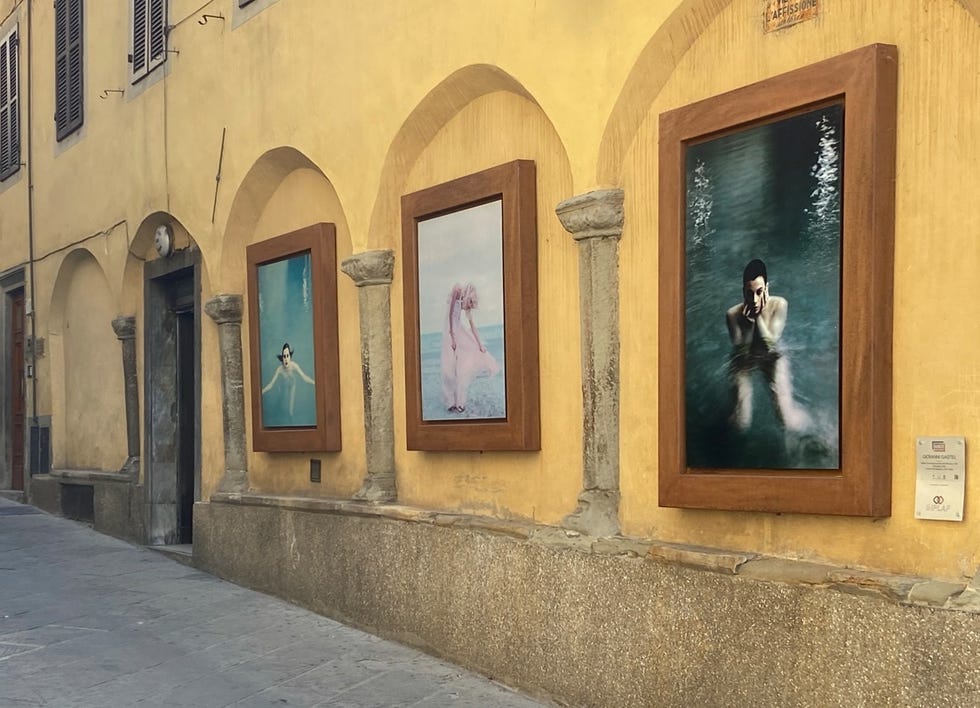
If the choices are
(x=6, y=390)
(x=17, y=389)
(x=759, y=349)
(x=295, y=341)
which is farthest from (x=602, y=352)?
(x=6, y=390)

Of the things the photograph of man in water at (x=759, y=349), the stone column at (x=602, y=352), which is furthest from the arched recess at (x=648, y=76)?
the photograph of man in water at (x=759, y=349)

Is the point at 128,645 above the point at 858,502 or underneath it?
underneath

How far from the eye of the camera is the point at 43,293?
45.2 feet

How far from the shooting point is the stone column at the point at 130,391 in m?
11.3

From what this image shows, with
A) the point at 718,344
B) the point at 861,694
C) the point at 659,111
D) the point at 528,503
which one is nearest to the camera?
the point at 861,694

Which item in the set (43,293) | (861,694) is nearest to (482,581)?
(861,694)

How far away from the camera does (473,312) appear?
6398mm

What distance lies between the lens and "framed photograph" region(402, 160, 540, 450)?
19.7 ft

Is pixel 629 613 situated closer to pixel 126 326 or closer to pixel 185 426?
pixel 185 426

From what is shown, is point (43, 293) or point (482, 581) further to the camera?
point (43, 293)

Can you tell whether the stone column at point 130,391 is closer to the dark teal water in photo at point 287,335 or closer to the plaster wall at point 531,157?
the plaster wall at point 531,157

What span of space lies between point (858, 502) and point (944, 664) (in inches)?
24.0

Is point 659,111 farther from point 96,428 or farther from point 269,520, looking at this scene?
point 96,428

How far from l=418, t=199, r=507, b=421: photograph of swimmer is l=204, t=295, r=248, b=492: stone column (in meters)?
2.91
